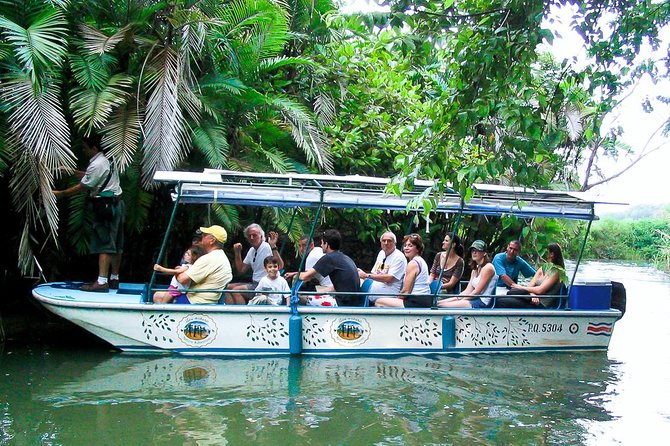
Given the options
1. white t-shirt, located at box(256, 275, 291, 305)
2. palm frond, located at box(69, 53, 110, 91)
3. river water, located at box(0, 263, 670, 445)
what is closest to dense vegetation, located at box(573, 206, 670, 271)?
river water, located at box(0, 263, 670, 445)

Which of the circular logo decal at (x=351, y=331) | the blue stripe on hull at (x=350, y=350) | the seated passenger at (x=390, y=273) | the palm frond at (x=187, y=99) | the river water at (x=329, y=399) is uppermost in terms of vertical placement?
the palm frond at (x=187, y=99)

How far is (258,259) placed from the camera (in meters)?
9.86

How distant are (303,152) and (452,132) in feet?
24.3

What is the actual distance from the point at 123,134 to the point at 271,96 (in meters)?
2.93

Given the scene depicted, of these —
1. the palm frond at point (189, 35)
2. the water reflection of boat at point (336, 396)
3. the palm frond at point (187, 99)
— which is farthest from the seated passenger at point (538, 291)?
the palm frond at point (189, 35)

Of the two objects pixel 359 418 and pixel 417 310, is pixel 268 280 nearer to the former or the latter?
pixel 417 310

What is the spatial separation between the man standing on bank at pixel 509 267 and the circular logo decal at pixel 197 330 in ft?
12.6

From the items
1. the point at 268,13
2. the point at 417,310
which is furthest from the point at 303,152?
the point at 417,310

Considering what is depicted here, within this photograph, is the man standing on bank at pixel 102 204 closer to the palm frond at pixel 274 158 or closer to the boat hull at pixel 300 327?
the boat hull at pixel 300 327

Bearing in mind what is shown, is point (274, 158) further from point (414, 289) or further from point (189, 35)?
point (414, 289)

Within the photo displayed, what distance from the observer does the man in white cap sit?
862cm

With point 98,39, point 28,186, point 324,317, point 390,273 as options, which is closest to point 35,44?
point 98,39

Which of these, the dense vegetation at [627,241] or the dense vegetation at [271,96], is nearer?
the dense vegetation at [271,96]

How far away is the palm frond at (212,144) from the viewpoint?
33.2 ft
